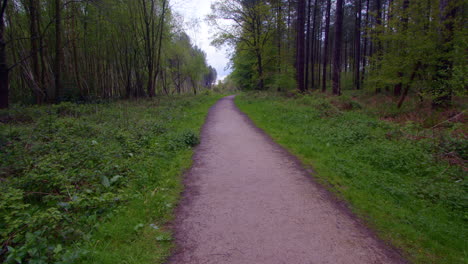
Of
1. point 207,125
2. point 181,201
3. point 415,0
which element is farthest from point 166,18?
point 181,201

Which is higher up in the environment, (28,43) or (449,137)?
(28,43)

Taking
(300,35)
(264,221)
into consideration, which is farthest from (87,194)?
(300,35)

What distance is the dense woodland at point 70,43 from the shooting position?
12617 millimetres

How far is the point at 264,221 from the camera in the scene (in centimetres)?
343

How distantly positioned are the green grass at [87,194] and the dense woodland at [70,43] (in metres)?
6.96

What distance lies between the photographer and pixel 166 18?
77.7 ft

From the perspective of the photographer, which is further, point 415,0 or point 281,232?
point 415,0

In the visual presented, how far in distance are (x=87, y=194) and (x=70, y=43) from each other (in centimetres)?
1799

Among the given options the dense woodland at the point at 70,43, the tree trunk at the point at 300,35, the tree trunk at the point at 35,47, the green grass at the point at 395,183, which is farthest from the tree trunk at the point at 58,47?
the tree trunk at the point at 300,35

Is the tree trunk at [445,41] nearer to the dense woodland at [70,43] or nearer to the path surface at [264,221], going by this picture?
the path surface at [264,221]

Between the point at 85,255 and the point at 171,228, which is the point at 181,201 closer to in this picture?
the point at 171,228

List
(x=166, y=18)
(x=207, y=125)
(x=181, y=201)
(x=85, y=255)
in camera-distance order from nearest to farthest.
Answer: (x=85, y=255) → (x=181, y=201) → (x=207, y=125) → (x=166, y=18)

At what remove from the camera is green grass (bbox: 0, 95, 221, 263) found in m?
2.73

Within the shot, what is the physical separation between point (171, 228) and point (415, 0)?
14.7 m
